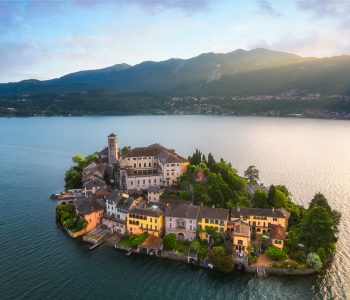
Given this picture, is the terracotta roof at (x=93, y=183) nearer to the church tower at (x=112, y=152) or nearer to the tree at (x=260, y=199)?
the church tower at (x=112, y=152)

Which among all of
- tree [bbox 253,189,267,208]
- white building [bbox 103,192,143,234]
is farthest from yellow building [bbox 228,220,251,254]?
white building [bbox 103,192,143,234]

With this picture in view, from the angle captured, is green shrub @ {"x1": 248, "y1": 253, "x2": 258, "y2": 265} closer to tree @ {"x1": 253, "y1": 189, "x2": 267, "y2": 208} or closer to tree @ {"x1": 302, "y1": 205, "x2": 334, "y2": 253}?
tree @ {"x1": 302, "y1": 205, "x2": 334, "y2": 253}

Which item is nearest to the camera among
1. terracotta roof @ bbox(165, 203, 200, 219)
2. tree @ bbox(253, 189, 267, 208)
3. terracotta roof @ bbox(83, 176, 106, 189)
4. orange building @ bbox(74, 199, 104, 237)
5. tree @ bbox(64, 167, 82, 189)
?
terracotta roof @ bbox(165, 203, 200, 219)

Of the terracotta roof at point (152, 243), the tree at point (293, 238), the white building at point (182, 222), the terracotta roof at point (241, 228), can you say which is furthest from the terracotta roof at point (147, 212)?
the tree at point (293, 238)

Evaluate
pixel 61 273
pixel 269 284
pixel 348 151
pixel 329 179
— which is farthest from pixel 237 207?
pixel 348 151

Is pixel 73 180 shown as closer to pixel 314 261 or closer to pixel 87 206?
pixel 87 206

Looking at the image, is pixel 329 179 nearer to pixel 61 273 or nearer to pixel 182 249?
pixel 182 249
